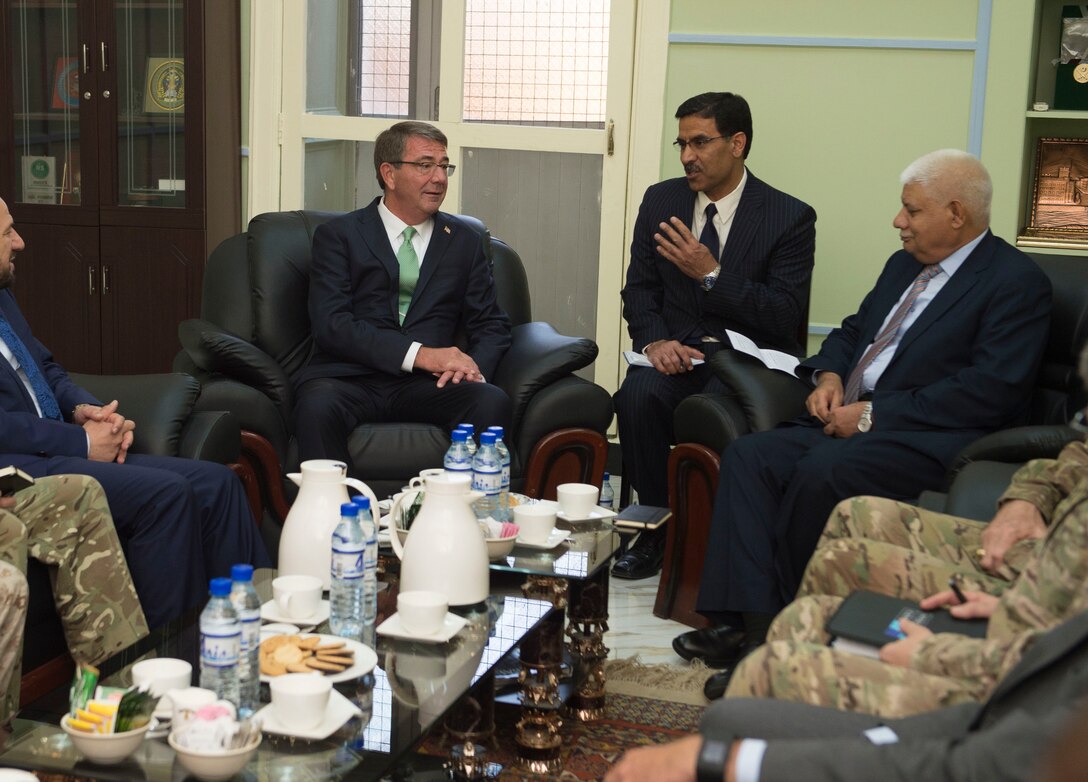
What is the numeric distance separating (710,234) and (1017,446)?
56.7 inches

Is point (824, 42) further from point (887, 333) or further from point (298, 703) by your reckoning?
point (298, 703)

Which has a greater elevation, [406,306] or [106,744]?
[406,306]

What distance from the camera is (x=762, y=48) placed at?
4582mm

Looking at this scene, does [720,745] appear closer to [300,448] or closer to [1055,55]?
[300,448]

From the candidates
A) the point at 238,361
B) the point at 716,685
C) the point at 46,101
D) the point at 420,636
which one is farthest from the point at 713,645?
the point at 46,101

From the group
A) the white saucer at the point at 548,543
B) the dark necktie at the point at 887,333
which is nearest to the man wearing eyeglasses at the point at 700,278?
the dark necktie at the point at 887,333

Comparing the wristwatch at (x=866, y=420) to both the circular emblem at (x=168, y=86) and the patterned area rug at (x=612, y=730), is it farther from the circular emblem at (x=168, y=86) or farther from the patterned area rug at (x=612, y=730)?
the circular emblem at (x=168, y=86)

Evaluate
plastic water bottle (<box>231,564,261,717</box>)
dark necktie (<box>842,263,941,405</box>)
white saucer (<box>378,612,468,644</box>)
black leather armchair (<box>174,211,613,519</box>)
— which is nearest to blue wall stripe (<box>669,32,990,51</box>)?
black leather armchair (<box>174,211,613,519</box>)

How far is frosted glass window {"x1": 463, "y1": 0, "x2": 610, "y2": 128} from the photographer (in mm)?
4852

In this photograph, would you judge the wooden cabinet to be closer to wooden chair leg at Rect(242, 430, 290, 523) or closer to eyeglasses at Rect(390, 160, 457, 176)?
eyeglasses at Rect(390, 160, 457, 176)

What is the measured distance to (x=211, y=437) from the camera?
125 inches

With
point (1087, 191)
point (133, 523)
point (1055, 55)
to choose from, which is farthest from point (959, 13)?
point (133, 523)

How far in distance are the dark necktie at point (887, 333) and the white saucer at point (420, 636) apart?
1.55m

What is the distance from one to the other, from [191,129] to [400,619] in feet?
10.5
